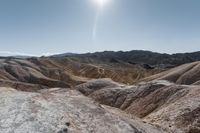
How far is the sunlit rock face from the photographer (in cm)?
689

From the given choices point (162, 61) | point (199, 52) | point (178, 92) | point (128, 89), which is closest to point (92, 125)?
point (178, 92)

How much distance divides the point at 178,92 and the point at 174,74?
29.5 m

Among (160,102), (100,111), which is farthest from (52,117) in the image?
(160,102)

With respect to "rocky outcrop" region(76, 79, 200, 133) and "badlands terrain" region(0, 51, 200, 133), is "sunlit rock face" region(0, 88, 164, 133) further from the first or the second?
"rocky outcrop" region(76, 79, 200, 133)

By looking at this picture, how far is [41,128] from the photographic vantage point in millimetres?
6785

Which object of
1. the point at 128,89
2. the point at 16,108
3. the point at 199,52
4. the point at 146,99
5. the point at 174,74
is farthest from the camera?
the point at 199,52

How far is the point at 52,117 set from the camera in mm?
7293

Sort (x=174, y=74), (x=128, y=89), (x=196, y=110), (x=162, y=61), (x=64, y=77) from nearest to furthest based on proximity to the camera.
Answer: (x=196, y=110) → (x=128, y=89) → (x=174, y=74) → (x=64, y=77) → (x=162, y=61)

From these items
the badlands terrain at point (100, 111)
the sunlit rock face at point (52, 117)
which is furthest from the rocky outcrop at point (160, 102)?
the sunlit rock face at point (52, 117)

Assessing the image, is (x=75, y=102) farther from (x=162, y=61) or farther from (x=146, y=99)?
(x=162, y=61)

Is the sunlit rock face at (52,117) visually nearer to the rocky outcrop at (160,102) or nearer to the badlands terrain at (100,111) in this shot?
the badlands terrain at (100,111)

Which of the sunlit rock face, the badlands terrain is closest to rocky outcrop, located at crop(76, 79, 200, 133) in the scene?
the badlands terrain

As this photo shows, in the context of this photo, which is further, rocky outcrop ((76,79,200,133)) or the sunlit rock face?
rocky outcrop ((76,79,200,133))

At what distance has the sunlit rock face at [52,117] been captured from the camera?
6.89m
